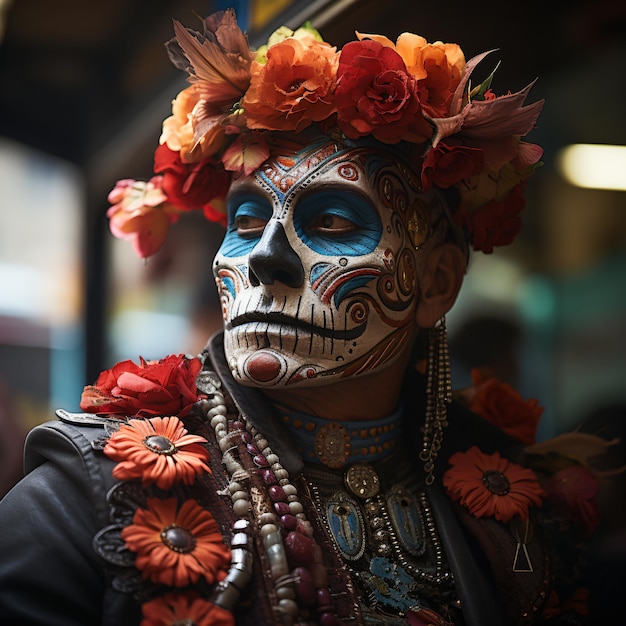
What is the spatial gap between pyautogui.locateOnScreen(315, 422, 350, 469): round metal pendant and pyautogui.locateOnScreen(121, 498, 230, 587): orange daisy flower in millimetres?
298

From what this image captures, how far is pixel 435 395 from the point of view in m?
1.67

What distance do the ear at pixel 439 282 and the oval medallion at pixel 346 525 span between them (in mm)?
382

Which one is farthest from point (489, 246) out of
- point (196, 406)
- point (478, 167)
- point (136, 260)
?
point (136, 260)

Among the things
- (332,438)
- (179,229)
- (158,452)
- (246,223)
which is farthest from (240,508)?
(179,229)

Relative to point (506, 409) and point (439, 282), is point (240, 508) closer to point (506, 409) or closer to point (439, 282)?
point (439, 282)

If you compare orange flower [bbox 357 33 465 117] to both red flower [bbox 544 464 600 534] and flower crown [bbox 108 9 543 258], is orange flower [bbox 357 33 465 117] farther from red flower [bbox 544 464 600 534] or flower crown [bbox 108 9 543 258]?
red flower [bbox 544 464 600 534]

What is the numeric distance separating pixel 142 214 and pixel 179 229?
79 centimetres

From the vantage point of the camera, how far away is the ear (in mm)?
1593

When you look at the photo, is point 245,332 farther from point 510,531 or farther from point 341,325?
point 510,531

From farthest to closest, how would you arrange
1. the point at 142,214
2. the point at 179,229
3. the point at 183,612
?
1. the point at 179,229
2. the point at 142,214
3. the point at 183,612

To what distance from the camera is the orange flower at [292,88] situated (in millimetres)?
1416

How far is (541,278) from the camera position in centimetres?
289

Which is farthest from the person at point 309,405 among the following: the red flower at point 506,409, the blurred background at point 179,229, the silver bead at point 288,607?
the blurred background at point 179,229

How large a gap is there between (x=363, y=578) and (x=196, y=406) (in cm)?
43
